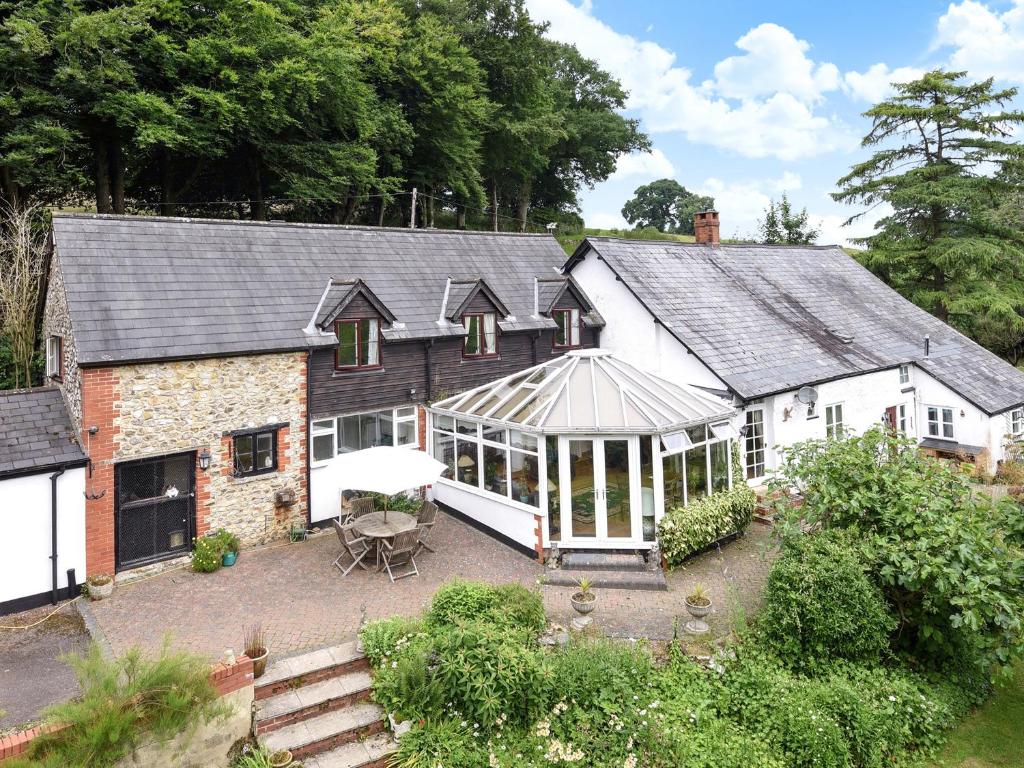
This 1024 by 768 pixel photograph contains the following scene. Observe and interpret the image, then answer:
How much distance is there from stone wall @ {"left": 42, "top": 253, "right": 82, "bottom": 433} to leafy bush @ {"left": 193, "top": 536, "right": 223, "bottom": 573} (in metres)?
2.97

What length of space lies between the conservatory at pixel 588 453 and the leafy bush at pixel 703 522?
233 millimetres

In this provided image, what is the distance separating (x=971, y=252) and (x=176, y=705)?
102ft

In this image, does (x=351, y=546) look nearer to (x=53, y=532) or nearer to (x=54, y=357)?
(x=53, y=532)

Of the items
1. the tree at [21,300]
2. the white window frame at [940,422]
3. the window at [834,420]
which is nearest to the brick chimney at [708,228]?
the window at [834,420]

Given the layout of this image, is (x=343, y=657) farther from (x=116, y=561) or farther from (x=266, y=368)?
(x=266, y=368)

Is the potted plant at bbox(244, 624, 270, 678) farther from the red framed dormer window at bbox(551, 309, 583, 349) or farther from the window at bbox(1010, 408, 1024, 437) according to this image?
the window at bbox(1010, 408, 1024, 437)

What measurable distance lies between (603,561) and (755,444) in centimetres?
609

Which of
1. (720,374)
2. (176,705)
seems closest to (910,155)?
(720,374)

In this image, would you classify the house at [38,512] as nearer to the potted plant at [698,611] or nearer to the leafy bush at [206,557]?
the leafy bush at [206,557]

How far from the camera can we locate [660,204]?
272ft

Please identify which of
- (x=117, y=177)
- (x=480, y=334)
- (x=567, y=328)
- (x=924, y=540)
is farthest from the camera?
(x=117, y=177)

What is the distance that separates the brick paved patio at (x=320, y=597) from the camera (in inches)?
344

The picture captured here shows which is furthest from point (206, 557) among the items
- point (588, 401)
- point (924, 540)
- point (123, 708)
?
point (924, 540)

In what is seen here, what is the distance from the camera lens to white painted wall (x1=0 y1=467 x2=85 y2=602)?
30.9 feet
